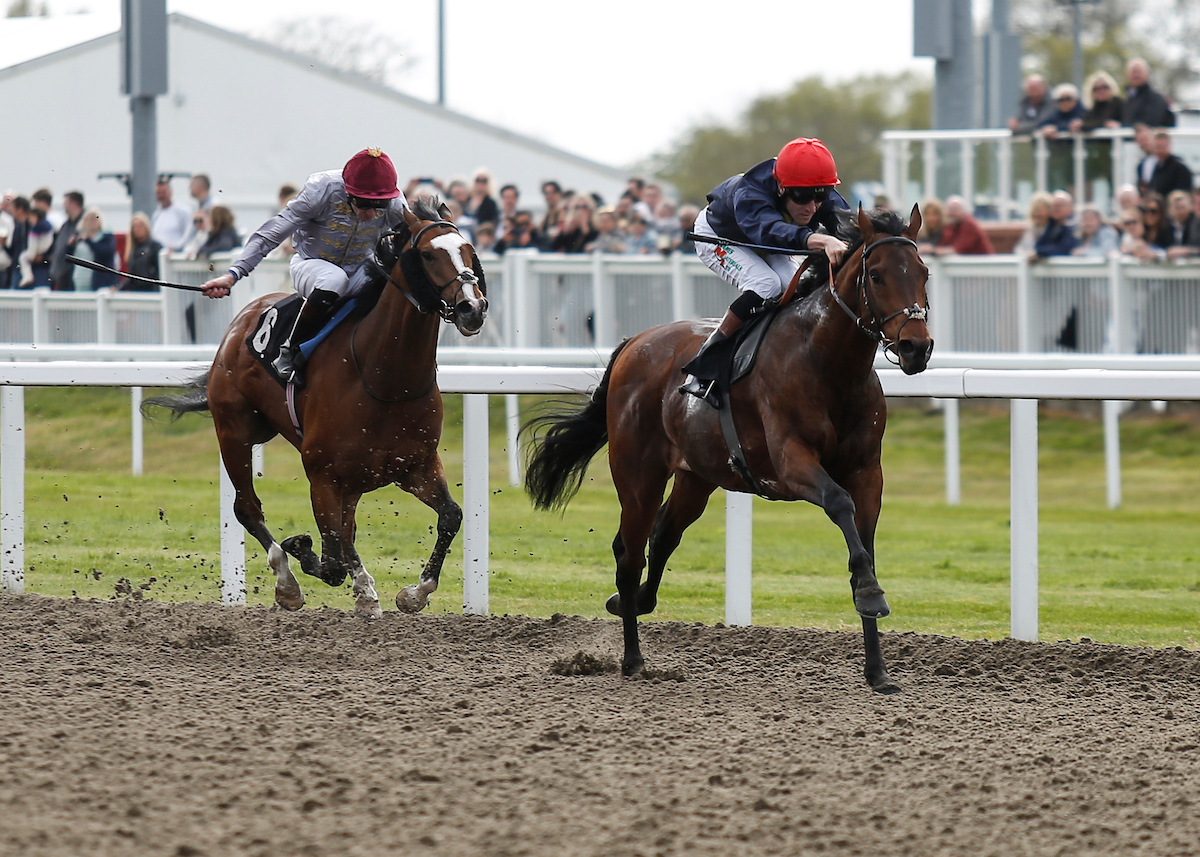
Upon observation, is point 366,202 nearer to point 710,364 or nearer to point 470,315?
point 470,315

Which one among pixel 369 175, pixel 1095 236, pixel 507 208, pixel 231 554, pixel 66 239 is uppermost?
pixel 507 208

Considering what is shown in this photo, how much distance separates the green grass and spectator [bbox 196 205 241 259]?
146cm

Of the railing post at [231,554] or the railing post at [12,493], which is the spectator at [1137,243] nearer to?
the railing post at [231,554]

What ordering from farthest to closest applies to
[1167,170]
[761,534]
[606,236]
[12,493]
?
[606,236] → [1167,170] → [761,534] → [12,493]

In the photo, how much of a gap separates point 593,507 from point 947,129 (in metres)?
5.30

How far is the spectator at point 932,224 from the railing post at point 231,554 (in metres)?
6.67

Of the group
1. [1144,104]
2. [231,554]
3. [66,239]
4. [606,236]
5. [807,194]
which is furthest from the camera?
[606,236]

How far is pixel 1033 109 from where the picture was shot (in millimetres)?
13500

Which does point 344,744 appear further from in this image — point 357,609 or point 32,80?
point 32,80

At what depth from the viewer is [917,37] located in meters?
13.3

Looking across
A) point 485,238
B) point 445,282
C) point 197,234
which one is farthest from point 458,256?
point 197,234

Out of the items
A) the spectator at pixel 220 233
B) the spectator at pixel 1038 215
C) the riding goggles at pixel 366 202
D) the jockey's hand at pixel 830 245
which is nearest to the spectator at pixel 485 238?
the spectator at pixel 220 233

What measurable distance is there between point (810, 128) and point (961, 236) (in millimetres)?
39538

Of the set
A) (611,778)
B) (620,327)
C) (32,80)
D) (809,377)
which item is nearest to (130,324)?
(620,327)
